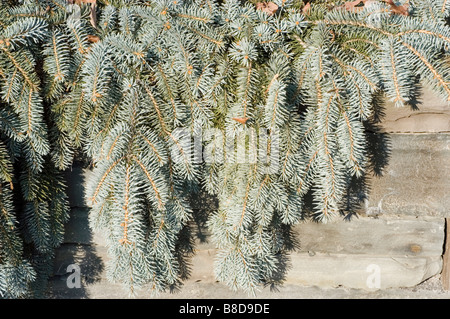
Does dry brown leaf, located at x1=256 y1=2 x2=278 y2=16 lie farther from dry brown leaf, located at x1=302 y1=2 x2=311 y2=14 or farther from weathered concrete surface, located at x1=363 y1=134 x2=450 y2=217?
weathered concrete surface, located at x1=363 y1=134 x2=450 y2=217

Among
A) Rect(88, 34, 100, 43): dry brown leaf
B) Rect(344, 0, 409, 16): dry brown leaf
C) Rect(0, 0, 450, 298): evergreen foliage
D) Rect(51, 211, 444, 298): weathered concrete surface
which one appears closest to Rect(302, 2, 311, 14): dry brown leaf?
Rect(0, 0, 450, 298): evergreen foliage

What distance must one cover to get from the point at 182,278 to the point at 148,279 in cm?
30

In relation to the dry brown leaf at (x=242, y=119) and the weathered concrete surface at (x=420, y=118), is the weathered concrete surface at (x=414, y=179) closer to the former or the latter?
the weathered concrete surface at (x=420, y=118)

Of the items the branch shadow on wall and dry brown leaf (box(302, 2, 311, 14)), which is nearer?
dry brown leaf (box(302, 2, 311, 14))

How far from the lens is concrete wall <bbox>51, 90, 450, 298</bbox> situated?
1.66 m

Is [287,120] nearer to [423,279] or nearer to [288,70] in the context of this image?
[288,70]

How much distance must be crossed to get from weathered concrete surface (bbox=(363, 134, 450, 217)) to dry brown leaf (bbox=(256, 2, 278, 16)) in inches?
29.2

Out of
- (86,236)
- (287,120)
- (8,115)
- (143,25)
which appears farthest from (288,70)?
(86,236)

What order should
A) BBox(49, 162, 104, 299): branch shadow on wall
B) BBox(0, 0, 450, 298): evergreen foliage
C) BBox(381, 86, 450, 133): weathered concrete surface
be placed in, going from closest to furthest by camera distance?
1. BBox(0, 0, 450, 298): evergreen foliage
2. BBox(381, 86, 450, 133): weathered concrete surface
3. BBox(49, 162, 104, 299): branch shadow on wall

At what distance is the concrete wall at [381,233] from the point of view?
166cm

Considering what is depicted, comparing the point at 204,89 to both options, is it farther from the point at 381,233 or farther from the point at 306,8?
the point at 381,233

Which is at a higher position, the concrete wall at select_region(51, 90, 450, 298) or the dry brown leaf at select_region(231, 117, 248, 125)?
the dry brown leaf at select_region(231, 117, 248, 125)

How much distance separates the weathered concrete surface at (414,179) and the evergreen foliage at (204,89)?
0.29m

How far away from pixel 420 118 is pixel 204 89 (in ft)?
3.06
